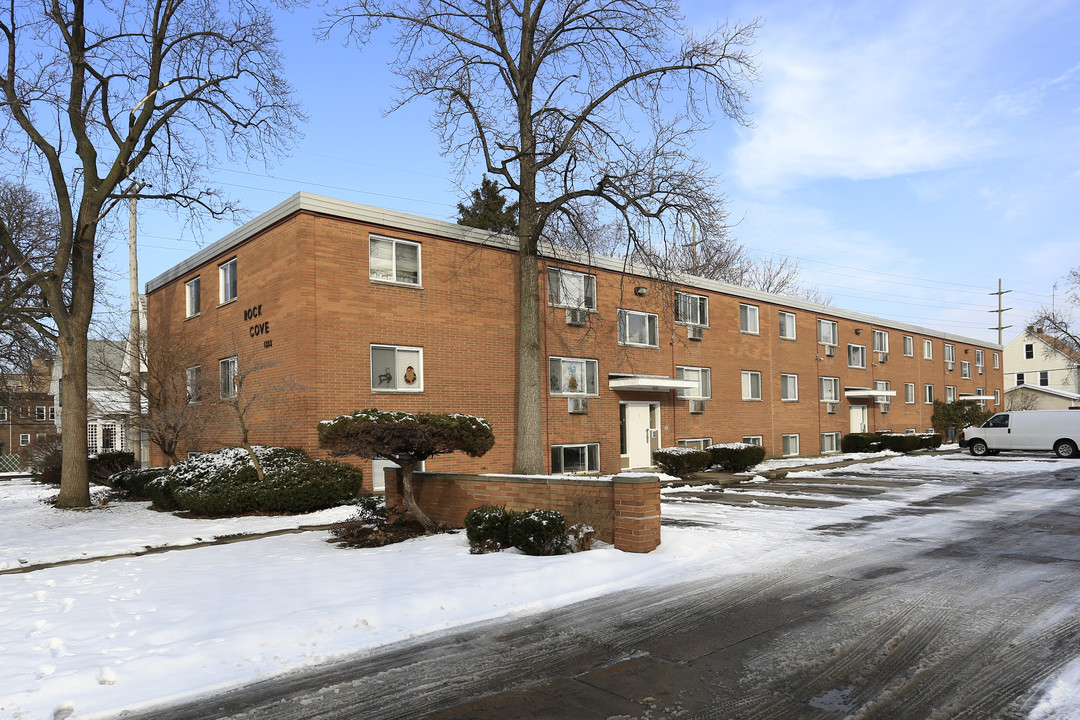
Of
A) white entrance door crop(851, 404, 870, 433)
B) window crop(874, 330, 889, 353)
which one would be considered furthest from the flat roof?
window crop(874, 330, 889, 353)

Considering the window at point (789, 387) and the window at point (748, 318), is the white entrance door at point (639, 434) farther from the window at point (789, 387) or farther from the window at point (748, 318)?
the window at point (789, 387)

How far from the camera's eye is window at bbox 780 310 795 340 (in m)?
32.5

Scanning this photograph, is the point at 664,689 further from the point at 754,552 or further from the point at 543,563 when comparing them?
the point at 754,552

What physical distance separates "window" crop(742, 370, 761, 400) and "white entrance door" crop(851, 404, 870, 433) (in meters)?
9.73

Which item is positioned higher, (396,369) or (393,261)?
(393,261)

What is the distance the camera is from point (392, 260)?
59.3 feet

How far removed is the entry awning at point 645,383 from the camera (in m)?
23.3

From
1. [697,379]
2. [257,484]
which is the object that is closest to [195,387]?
[257,484]

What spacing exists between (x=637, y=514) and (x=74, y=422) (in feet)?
46.6

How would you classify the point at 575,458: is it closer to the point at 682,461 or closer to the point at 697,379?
the point at 682,461

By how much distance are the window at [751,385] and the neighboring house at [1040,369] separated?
156ft

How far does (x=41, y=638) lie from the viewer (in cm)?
621

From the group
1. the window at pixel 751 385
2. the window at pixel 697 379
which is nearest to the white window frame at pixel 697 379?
the window at pixel 697 379

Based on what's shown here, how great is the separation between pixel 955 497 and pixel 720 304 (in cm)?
1353
